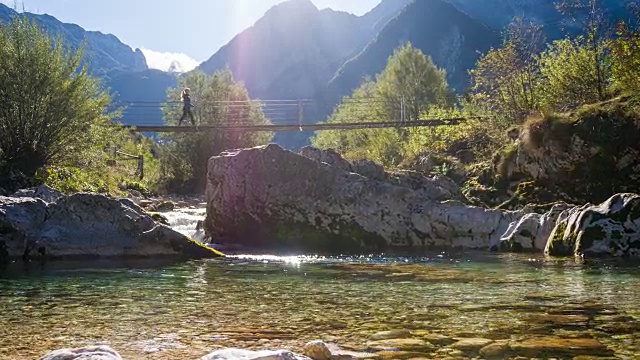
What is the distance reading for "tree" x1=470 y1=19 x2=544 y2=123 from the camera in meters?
24.4

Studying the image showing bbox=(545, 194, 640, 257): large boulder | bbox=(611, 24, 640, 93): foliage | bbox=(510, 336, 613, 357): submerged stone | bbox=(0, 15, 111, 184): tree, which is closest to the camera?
bbox=(510, 336, 613, 357): submerged stone

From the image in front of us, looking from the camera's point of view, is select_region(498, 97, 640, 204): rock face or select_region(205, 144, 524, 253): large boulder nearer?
select_region(205, 144, 524, 253): large boulder

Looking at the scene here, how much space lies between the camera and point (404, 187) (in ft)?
50.8

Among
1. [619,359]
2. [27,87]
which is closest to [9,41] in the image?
[27,87]

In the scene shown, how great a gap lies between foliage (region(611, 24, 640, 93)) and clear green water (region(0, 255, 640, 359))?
9965 mm

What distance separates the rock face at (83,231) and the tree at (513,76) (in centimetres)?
1636

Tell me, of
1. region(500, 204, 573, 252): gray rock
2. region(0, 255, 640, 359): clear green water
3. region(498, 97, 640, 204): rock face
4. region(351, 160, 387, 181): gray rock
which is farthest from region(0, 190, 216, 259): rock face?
region(498, 97, 640, 204): rock face

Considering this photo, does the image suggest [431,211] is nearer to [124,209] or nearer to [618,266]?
[618,266]

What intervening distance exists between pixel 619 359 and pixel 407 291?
3663 mm

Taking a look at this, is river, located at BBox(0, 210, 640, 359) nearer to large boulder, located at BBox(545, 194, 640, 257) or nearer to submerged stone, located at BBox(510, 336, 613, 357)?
submerged stone, located at BBox(510, 336, 613, 357)

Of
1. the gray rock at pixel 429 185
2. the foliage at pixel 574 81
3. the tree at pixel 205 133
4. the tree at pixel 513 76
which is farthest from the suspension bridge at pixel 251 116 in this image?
the gray rock at pixel 429 185

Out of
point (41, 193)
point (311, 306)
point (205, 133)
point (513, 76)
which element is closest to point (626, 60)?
point (513, 76)

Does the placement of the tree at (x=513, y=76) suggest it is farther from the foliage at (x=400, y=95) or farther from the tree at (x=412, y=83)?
the tree at (x=412, y=83)

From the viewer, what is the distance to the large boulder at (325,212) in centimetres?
1466
